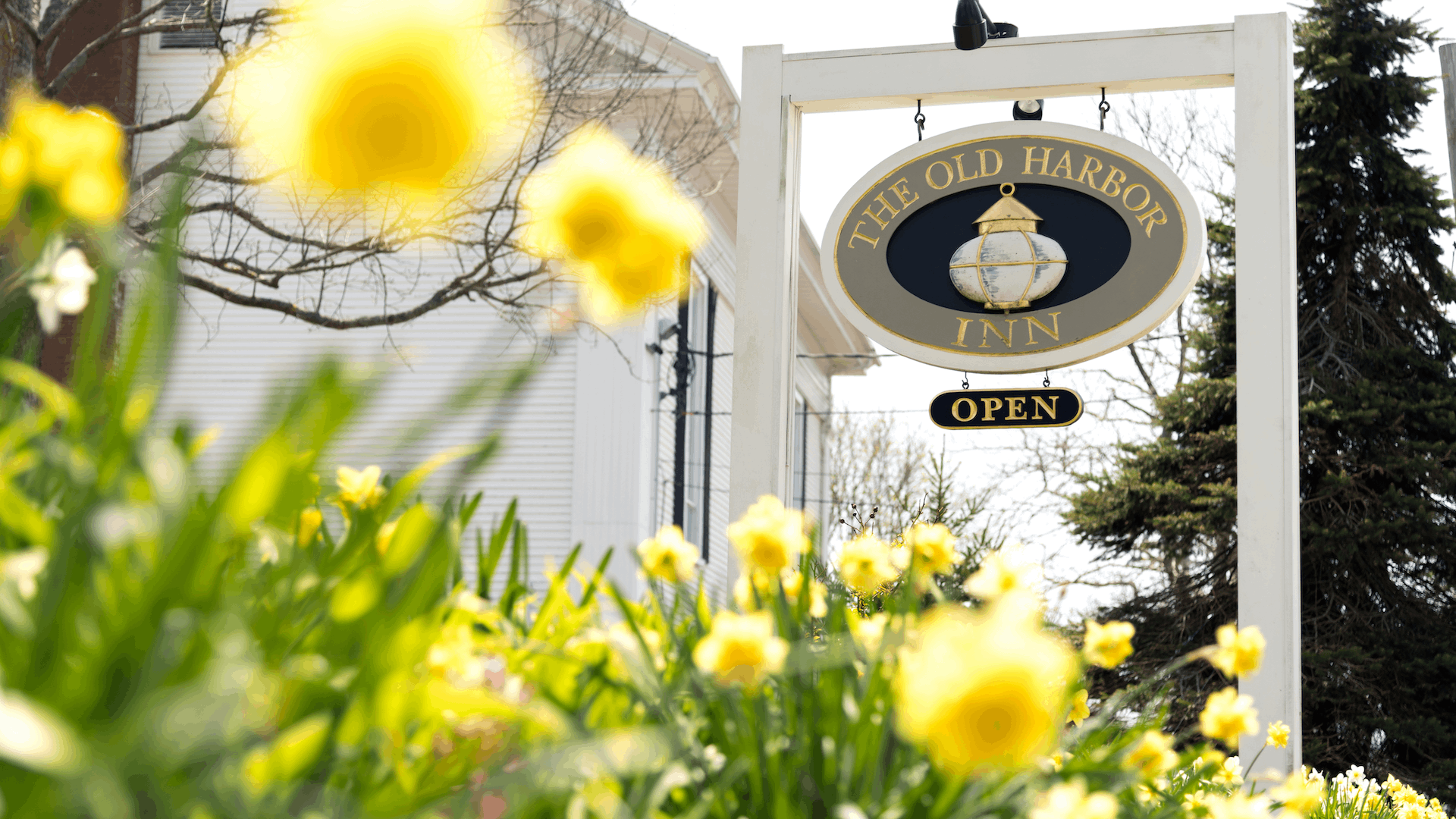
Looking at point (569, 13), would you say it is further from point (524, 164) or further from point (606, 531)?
point (606, 531)

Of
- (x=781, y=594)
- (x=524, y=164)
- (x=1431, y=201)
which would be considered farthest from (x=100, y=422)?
(x=1431, y=201)

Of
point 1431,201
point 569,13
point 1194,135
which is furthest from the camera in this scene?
point 1194,135

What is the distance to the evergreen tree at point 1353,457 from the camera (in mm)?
10250

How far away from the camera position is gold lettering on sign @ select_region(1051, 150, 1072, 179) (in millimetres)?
4328

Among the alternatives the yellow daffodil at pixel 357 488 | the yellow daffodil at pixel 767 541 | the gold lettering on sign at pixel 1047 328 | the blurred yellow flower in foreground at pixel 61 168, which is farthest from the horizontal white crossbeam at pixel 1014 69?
the blurred yellow flower in foreground at pixel 61 168

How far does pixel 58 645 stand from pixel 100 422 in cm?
57

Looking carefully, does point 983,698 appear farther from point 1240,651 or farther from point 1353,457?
point 1353,457

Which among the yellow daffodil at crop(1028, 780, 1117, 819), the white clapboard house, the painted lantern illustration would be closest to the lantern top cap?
the painted lantern illustration

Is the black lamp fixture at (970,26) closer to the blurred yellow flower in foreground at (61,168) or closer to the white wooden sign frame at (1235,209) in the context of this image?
the white wooden sign frame at (1235,209)

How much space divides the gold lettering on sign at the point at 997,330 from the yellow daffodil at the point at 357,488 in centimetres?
305

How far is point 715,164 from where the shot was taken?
38.6ft

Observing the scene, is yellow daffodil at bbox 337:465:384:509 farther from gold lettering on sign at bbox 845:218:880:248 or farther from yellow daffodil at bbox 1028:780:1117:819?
gold lettering on sign at bbox 845:218:880:248

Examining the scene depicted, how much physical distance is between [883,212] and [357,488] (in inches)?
127

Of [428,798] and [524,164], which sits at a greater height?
[524,164]
